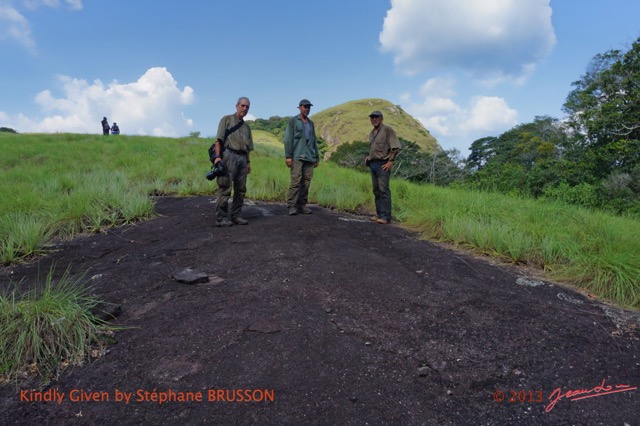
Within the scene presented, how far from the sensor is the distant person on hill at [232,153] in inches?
205

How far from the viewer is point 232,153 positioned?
17.3 ft

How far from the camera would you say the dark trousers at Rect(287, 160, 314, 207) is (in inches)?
236

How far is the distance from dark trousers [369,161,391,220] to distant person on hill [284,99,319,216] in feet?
3.23

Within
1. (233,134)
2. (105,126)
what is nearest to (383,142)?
(233,134)

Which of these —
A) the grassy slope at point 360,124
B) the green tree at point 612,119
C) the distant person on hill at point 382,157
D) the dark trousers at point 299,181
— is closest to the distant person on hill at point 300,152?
the dark trousers at point 299,181

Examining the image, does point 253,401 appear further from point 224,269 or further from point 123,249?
point 123,249

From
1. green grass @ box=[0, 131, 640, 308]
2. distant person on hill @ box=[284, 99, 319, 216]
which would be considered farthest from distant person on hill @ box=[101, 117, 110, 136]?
distant person on hill @ box=[284, 99, 319, 216]

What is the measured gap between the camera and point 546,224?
16.3ft

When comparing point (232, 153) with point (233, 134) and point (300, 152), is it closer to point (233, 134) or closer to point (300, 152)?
point (233, 134)

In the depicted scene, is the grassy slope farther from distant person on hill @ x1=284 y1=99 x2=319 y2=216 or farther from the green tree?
distant person on hill @ x1=284 y1=99 x2=319 y2=216

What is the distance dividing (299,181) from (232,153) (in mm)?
1221

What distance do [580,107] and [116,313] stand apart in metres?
18.7

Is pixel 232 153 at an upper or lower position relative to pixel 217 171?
upper

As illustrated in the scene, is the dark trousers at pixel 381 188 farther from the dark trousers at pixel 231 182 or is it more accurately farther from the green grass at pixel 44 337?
the green grass at pixel 44 337
